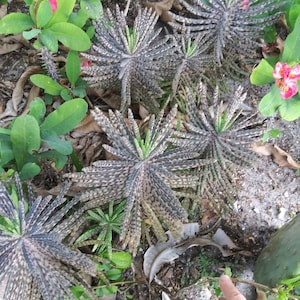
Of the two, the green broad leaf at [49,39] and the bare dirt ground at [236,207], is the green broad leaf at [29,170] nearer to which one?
the bare dirt ground at [236,207]

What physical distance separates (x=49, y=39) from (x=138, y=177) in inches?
20.4

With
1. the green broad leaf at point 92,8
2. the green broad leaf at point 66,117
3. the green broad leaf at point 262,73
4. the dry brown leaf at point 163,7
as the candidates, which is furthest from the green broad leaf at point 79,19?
the green broad leaf at point 262,73

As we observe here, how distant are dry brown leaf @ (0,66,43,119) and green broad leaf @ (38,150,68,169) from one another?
0.32 m

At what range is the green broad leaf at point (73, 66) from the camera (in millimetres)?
1558

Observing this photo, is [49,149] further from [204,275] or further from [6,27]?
[204,275]

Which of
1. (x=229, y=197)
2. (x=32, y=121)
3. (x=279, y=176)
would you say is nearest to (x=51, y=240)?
(x=32, y=121)

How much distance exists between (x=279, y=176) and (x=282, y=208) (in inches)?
5.1

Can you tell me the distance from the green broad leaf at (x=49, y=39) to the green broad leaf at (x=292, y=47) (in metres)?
0.71

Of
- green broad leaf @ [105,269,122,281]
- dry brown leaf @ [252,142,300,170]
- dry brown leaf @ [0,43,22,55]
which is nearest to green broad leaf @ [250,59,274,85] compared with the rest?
dry brown leaf @ [252,142,300,170]

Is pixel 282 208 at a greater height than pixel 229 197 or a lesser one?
lesser

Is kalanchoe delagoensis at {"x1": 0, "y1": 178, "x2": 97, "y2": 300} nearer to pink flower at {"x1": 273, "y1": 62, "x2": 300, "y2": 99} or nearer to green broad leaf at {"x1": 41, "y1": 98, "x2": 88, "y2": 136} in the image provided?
green broad leaf at {"x1": 41, "y1": 98, "x2": 88, "y2": 136}

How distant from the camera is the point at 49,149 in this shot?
1.55m

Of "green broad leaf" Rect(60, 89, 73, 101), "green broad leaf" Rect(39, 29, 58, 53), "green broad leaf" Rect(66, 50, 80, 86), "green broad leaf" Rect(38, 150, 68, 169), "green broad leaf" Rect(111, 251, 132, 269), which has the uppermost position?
"green broad leaf" Rect(39, 29, 58, 53)

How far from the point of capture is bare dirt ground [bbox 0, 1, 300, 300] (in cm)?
160
